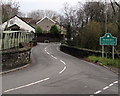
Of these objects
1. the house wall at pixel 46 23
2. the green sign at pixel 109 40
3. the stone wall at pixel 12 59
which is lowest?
the stone wall at pixel 12 59

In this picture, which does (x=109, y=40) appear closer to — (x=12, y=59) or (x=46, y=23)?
(x=12, y=59)

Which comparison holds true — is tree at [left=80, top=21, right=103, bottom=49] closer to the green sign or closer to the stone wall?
the green sign

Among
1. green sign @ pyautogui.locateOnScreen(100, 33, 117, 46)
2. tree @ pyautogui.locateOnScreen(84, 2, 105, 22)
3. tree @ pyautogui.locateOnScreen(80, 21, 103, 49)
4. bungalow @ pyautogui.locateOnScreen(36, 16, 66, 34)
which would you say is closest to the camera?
green sign @ pyautogui.locateOnScreen(100, 33, 117, 46)

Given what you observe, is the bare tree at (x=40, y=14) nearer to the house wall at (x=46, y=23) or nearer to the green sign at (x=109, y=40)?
the house wall at (x=46, y=23)

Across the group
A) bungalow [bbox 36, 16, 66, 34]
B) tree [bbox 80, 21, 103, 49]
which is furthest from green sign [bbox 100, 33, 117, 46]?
bungalow [bbox 36, 16, 66, 34]

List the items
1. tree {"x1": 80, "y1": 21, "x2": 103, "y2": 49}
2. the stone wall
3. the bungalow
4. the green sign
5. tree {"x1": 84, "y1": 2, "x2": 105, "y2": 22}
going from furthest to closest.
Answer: the bungalow → tree {"x1": 84, "y1": 2, "x2": 105, "y2": 22} → tree {"x1": 80, "y1": 21, "x2": 103, "y2": 49} → the green sign → the stone wall

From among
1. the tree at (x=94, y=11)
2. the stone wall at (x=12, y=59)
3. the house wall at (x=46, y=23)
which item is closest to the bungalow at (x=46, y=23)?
the house wall at (x=46, y=23)

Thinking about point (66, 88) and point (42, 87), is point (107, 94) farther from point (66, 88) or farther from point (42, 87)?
point (42, 87)

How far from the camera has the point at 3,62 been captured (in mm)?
15609

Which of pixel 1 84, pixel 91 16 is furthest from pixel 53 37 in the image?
pixel 1 84

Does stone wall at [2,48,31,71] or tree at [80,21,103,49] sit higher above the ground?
tree at [80,21,103,49]

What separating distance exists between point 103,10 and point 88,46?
59.8ft

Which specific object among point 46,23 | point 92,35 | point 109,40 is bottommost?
A: point 109,40

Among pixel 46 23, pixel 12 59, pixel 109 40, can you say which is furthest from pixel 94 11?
A: pixel 46 23
